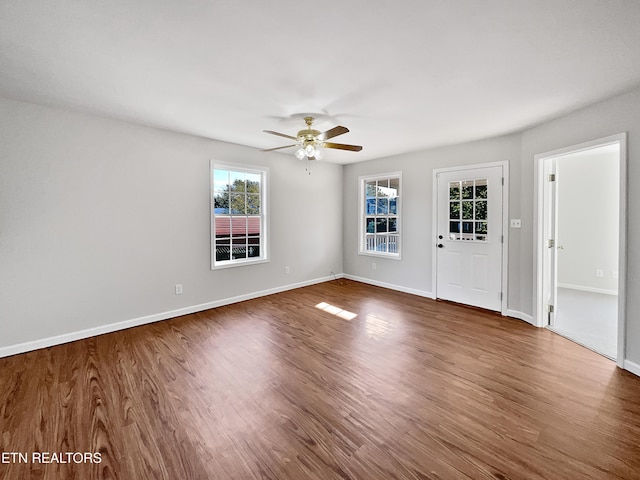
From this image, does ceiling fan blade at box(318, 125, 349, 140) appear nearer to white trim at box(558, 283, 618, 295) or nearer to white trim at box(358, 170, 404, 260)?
white trim at box(358, 170, 404, 260)

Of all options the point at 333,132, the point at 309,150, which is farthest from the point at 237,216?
the point at 333,132

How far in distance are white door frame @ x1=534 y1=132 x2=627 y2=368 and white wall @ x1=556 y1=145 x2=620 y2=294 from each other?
5.52 feet

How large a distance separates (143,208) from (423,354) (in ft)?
12.3

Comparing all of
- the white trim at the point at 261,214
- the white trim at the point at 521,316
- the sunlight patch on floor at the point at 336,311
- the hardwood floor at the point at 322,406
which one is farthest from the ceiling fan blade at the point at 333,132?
the white trim at the point at 521,316

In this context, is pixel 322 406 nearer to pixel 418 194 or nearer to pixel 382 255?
pixel 382 255

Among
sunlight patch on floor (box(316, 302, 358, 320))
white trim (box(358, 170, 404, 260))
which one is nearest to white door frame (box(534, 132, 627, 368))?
white trim (box(358, 170, 404, 260))

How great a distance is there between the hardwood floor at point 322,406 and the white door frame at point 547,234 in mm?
284

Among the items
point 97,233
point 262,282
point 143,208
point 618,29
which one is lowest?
point 262,282

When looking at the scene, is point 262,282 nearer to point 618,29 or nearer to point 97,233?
point 97,233

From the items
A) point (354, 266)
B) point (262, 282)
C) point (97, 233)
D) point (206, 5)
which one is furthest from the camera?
point (354, 266)

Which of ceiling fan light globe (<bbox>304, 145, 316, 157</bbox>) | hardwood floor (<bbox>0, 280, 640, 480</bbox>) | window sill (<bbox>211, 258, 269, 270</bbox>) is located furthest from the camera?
window sill (<bbox>211, 258, 269, 270</bbox>)

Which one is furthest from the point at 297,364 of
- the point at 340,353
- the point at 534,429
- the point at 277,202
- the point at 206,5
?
the point at 277,202

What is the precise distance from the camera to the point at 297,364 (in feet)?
8.59

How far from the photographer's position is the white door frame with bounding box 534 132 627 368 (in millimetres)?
2535
